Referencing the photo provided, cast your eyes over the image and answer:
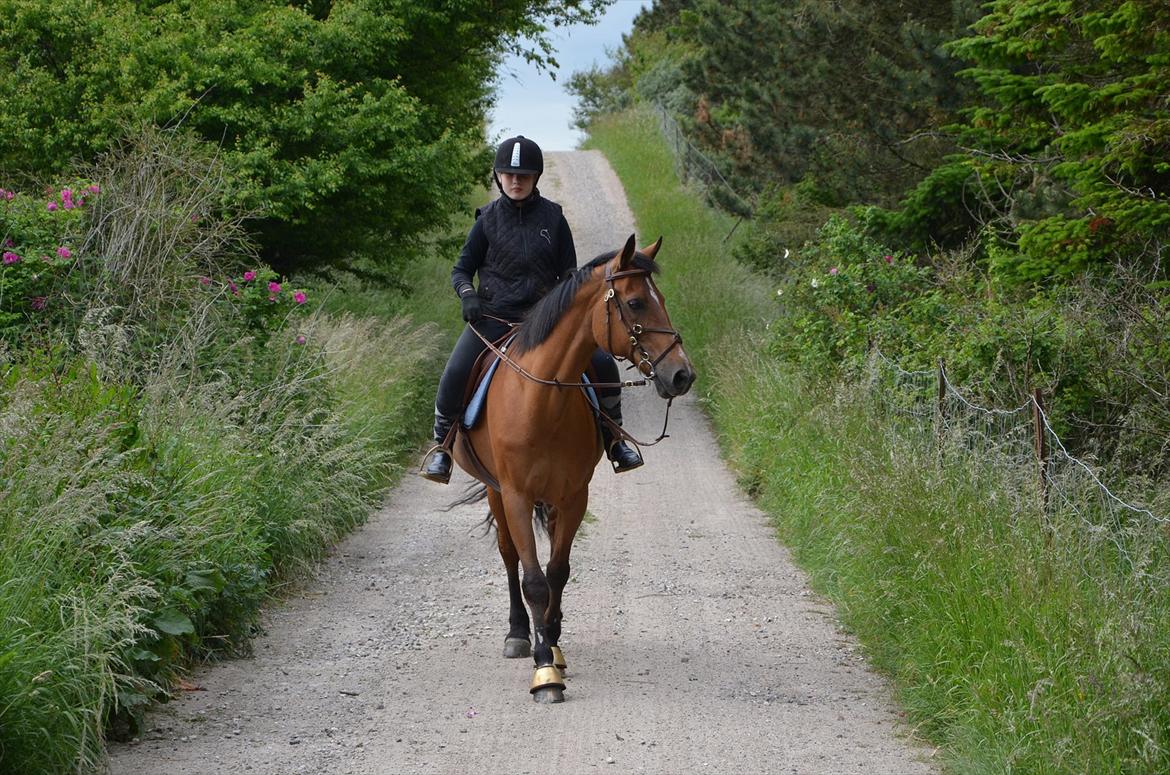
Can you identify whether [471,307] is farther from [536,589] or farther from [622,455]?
[536,589]

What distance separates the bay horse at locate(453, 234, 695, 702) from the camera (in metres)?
6.67

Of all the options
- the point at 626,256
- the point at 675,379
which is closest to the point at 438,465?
the point at 626,256

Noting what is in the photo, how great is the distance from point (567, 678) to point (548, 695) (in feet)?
1.62

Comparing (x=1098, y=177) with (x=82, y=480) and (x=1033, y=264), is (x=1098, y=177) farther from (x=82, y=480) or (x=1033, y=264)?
(x=82, y=480)

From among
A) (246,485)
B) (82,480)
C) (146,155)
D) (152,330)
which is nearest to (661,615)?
(246,485)

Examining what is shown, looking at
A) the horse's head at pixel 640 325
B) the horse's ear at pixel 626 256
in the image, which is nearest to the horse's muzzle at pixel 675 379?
the horse's head at pixel 640 325

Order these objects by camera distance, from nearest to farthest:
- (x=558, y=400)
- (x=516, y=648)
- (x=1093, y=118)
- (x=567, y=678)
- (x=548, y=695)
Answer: (x=548, y=695) < (x=558, y=400) < (x=567, y=678) < (x=516, y=648) < (x=1093, y=118)

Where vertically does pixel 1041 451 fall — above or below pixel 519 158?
below

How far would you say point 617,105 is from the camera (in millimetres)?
58250

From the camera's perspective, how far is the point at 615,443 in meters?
7.88

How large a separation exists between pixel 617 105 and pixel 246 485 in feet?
168

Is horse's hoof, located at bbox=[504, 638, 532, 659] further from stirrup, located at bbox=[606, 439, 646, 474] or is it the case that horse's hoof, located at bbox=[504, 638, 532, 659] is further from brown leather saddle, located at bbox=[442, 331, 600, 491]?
stirrup, located at bbox=[606, 439, 646, 474]

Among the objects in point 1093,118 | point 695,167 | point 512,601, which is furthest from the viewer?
point 695,167

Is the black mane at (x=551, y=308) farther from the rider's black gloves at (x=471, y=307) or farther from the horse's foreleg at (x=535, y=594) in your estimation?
the horse's foreleg at (x=535, y=594)
